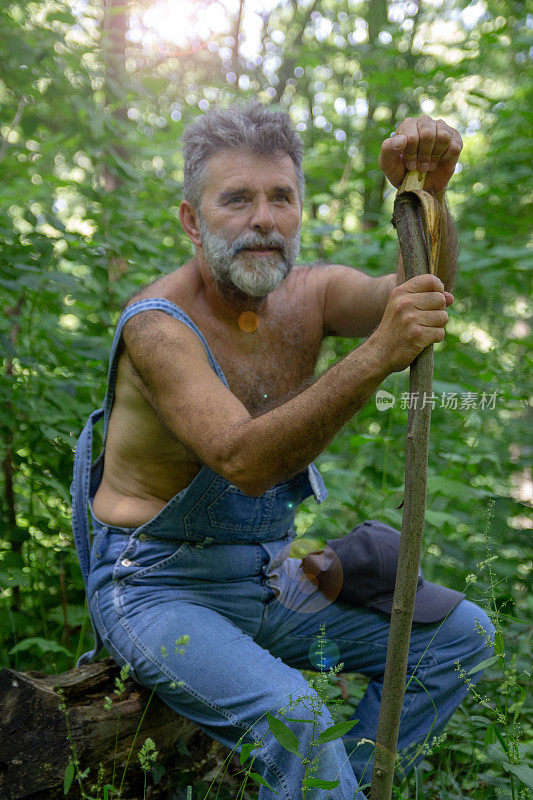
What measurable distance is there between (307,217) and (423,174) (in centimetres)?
696

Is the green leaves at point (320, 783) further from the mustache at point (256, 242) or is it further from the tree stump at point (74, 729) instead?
the mustache at point (256, 242)

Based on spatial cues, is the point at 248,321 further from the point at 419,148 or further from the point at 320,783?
the point at 320,783

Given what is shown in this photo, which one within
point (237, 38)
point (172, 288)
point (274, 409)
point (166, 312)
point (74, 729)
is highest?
point (237, 38)

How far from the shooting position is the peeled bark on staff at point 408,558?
4.13ft

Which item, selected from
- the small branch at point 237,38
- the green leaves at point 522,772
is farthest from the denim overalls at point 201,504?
the small branch at point 237,38

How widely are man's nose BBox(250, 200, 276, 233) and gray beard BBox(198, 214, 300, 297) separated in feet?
0.09

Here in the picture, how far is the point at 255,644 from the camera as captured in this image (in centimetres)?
181

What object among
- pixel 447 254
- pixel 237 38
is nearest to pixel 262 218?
pixel 447 254

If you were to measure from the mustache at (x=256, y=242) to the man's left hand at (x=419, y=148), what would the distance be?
2.20 ft

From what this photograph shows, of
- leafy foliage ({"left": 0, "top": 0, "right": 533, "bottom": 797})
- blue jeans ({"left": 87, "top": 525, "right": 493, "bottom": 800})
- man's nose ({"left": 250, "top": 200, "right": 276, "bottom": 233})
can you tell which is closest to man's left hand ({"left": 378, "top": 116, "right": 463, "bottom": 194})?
man's nose ({"left": 250, "top": 200, "right": 276, "bottom": 233})

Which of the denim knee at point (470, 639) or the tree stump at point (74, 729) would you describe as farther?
the denim knee at point (470, 639)

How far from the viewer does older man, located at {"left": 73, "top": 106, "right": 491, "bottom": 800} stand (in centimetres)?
156

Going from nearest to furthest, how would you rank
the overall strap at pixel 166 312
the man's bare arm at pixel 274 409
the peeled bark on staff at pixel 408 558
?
the peeled bark on staff at pixel 408 558 < the man's bare arm at pixel 274 409 < the overall strap at pixel 166 312

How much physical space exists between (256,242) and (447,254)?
2.31ft
